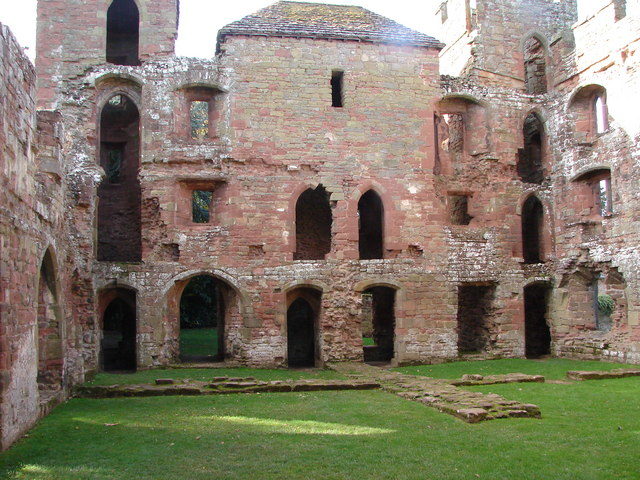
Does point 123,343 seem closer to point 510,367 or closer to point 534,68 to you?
point 510,367

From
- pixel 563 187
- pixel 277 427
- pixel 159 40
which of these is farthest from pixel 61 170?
pixel 563 187

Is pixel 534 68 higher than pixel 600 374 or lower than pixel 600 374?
higher

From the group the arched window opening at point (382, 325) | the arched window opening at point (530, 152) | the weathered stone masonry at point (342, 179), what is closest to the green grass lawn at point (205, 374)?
the weathered stone masonry at point (342, 179)

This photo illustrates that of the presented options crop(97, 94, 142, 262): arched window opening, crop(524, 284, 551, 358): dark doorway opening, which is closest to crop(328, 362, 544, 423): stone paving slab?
crop(524, 284, 551, 358): dark doorway opening

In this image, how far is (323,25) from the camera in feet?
65.0

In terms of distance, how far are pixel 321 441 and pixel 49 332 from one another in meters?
5.81

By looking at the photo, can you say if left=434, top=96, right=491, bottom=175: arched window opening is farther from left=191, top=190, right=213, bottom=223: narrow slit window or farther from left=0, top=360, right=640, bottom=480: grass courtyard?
Answer: left=191, top=190, right=213, bottom=223: narrow slit window

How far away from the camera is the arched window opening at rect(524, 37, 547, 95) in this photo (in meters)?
22.5

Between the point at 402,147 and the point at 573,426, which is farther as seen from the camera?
the point at 402,147

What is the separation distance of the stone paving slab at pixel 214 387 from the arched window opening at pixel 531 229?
418 inches

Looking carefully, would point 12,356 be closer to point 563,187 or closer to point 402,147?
point 402,147

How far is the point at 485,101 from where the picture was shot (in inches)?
811

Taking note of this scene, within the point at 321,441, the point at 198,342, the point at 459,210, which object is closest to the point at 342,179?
the point at 459,210

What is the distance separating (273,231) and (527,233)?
933cm
